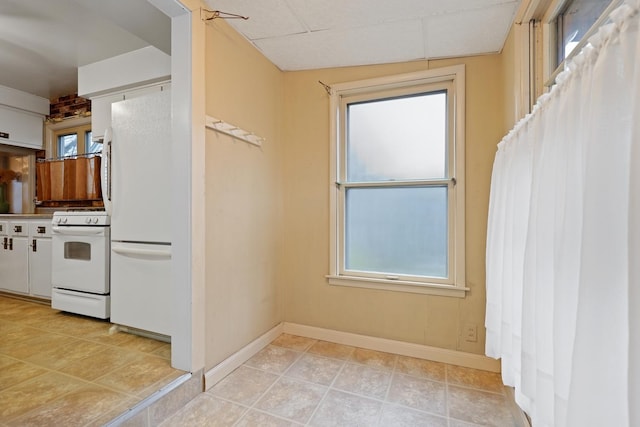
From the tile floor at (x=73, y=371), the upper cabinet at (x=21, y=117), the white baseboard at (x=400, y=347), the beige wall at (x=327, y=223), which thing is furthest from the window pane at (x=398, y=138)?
the upper cabinet at (x=21, y=117)

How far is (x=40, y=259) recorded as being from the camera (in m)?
3.08

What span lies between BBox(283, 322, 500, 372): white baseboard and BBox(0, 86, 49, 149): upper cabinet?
3.95 m

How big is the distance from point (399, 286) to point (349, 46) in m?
1.83

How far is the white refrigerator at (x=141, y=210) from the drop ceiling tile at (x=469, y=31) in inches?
72.5

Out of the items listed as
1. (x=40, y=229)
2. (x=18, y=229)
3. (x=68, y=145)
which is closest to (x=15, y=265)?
(x=18, y=229)

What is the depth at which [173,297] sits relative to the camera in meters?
1.75

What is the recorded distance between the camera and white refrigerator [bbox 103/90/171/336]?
2.05 meters

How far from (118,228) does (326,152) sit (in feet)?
5.66

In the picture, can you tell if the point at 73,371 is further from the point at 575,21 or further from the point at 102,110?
the point at 575,21

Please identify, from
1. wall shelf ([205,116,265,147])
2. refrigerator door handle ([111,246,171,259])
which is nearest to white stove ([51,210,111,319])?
refrigerator door handle ([111,246,171,259])

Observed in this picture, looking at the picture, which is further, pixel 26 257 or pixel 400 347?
pixel 26 257

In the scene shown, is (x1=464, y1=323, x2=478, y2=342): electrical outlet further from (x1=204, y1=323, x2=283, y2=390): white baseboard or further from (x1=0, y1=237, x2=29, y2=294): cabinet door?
(x1=0, y1=237, x2=29, y2=294): cabinet door

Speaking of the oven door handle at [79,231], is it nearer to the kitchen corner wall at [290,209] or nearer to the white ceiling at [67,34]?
the kitchen corner wall at [290,209]

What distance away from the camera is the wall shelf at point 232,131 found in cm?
184
